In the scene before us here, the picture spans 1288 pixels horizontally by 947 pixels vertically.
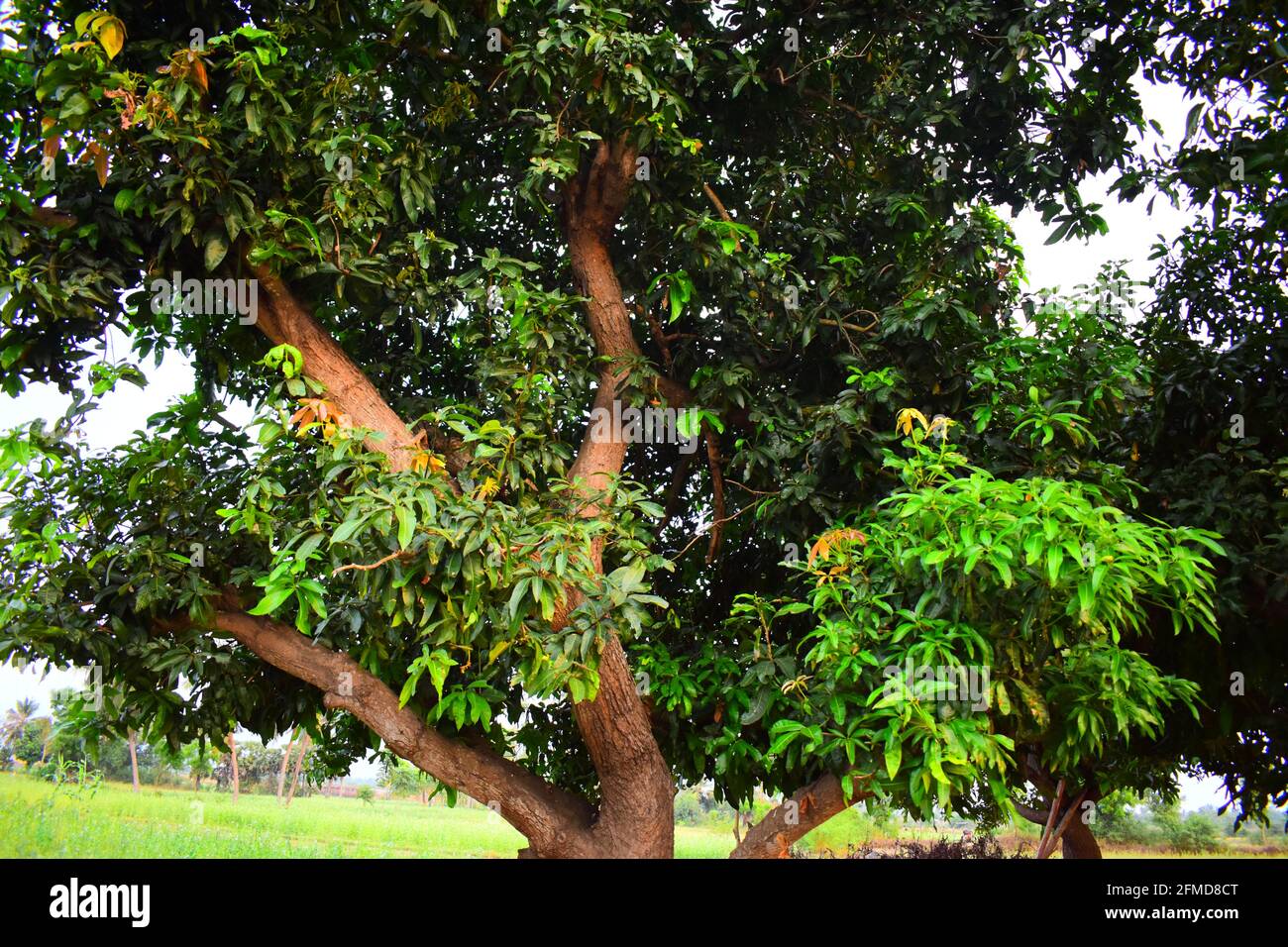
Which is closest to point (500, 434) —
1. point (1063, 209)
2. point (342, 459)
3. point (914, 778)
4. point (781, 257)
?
point (342, 459)

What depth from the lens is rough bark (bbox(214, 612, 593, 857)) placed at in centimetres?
406

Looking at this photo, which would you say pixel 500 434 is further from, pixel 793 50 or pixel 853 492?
pixel 793 50

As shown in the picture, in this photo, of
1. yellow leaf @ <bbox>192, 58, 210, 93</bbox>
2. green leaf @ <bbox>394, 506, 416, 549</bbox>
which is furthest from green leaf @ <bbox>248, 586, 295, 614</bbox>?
yellow leaf @ <bbox>192, 58, 210, 93</bbox>

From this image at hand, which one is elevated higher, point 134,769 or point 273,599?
point 273,599

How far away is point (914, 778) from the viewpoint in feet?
10.2

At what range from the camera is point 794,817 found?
4238 mm

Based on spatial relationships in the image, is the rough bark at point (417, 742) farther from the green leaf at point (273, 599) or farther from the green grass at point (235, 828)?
the green grass at point (235, 828)

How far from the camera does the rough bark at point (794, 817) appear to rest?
13.7ft

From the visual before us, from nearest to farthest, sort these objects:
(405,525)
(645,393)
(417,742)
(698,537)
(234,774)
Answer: (405,525) < (417,742) < (645,393) < (698,537) < (234,774)

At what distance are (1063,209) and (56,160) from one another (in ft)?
13.7

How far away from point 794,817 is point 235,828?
5172 mm

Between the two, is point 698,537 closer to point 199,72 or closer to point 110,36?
point 199,72

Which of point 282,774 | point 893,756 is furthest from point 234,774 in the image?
point 893,756

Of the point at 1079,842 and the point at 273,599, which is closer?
the point at 273,599
